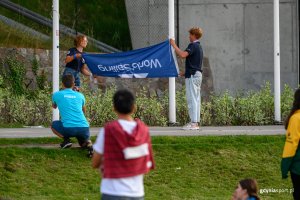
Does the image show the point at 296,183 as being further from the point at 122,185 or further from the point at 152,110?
the point at 152,110

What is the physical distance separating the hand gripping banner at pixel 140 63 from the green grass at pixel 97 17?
6939 mm

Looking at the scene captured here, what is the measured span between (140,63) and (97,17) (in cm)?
798

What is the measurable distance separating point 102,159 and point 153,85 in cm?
1353

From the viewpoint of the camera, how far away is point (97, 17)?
83.7ft

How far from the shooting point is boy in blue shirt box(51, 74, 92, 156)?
13.8 m

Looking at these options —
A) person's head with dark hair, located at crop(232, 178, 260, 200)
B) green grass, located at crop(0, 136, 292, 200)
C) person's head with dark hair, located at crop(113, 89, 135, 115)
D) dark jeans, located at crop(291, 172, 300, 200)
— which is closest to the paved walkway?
green grass, located at crop(0, 136, 292, 200)

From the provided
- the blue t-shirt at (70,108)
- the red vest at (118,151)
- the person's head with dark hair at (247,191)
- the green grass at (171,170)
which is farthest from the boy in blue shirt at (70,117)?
the red vest at (118,151)

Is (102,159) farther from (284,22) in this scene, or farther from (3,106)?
(284,22)

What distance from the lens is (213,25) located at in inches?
945

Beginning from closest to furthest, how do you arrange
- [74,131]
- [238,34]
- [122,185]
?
[122,185]
[74,131]
[238,34]

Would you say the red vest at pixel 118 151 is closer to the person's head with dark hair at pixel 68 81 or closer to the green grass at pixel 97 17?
the person's head with dark hair at pixel 68 81

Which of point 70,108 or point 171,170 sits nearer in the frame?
point 171,170

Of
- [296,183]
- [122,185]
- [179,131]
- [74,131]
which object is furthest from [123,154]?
[179,131]

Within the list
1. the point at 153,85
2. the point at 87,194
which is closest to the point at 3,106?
the point at 153,85
